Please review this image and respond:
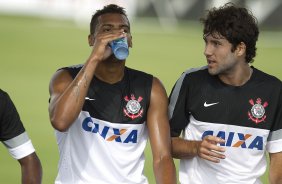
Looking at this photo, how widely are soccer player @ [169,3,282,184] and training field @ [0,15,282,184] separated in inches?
118

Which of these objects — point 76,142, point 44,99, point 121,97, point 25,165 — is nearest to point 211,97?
point 121,97

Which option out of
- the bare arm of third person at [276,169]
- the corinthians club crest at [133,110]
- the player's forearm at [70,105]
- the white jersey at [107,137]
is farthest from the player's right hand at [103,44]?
the bare arm of third person at [276,169]

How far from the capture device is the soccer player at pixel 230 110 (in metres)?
6.19

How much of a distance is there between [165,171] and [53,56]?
8023 millimetres

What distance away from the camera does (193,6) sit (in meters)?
16.3

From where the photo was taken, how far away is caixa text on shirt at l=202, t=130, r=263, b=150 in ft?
20.3

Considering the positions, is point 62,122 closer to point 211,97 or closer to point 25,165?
point 25,165

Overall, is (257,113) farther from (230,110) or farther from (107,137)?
(107,137)

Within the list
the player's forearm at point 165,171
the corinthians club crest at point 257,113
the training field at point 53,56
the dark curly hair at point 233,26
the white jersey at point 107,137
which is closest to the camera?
the player's forearm at point 165,171

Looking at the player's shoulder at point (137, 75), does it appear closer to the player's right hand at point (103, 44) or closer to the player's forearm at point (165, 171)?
the player's right hand at point (103, 44)

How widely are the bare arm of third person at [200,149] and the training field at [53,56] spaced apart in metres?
3.06

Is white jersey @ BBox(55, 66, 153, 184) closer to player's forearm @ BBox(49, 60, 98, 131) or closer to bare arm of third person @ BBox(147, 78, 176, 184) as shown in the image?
bare arm of third person @ BBox(147, 78, 176, 184)

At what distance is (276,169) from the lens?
247 inches

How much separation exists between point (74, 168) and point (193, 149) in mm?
874
